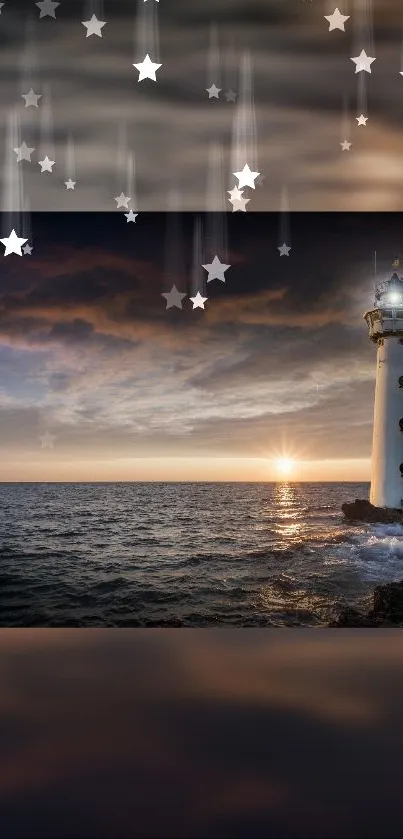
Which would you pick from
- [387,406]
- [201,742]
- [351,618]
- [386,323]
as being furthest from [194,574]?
[201,742]

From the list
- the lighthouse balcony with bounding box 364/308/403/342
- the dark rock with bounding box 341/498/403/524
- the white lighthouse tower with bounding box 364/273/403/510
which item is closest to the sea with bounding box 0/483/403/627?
the dark rock with bounding box 341/498/403/524

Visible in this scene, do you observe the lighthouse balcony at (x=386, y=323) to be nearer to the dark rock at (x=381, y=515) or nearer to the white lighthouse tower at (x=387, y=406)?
the white lighthouse tower at (x=387, y=406)

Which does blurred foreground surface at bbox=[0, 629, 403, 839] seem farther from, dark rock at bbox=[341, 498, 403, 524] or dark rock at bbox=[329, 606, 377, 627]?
dark rock at bbox=[341, 498, 403, 524]

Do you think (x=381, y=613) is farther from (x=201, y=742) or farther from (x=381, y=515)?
(x=201, y=742)

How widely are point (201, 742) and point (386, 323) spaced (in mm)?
8133

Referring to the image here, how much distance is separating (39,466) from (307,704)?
4.71m

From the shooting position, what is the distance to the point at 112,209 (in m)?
4.58

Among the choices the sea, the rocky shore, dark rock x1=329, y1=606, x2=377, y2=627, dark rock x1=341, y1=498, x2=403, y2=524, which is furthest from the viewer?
dark rock x1=341, y1=498, x2=403, y2=524

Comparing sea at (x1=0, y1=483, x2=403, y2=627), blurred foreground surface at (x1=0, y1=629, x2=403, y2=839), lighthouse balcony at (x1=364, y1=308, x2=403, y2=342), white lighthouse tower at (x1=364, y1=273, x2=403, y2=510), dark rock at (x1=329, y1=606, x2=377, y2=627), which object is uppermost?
lighthouse balcony at (x1=364, y1=308, x2=403, y2=342)

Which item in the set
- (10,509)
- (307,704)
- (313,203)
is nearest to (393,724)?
(307,704)

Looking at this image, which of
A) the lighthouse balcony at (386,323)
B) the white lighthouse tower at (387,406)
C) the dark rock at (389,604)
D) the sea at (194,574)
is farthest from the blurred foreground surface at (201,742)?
the lighthouse balcony at (386,323)

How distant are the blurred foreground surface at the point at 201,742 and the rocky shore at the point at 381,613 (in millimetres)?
2430

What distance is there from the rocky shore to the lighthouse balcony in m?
3.63

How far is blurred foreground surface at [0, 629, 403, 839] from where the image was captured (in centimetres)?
161
